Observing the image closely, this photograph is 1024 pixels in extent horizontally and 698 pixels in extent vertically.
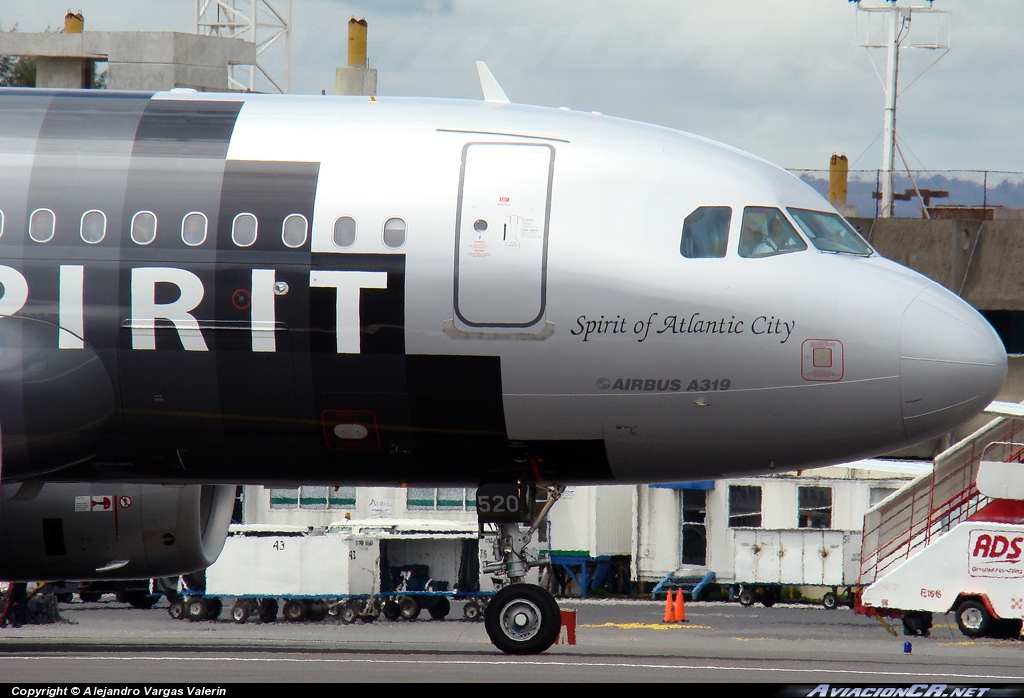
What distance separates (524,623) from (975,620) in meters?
14.7

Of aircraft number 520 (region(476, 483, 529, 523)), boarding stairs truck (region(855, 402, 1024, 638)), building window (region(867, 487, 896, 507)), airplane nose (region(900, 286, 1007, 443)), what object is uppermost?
airplane nose (region(900, 286, 1007, 443))

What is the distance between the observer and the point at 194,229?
559 inches

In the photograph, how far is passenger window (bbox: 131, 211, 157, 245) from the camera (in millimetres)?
14242

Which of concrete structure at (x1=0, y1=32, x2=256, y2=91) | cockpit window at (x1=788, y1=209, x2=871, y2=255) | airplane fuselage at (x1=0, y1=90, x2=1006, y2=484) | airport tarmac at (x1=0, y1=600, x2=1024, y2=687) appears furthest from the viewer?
concrete structure at (x1=0, y1=32, x2=256, y2=91)

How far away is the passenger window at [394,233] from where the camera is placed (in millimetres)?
13953

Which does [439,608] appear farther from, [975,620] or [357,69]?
[357,69]

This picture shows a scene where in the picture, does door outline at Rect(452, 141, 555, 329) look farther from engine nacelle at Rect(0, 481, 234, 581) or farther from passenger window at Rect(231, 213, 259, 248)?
Result: engine nacelle at Rect(0, 481, 234, 581)

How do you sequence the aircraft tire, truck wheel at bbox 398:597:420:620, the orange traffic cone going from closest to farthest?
the aircraft tire → the orange traffic cone → truck wheel at bbox 398:597:420:620

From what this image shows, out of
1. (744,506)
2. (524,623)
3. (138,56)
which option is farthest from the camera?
(138,56)

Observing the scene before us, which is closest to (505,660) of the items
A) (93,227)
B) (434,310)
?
(434,310)

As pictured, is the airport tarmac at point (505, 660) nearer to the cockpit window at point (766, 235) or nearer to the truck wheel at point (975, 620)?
the truck wheel at point (975, 620)

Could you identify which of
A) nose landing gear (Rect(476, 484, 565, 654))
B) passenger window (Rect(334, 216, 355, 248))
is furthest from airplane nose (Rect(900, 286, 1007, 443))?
passenger window (Rect(334, 216, 355, 248))

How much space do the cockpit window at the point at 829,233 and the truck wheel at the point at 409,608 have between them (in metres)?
19.7

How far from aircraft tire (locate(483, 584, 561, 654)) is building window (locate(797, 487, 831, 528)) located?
22.9 meters
